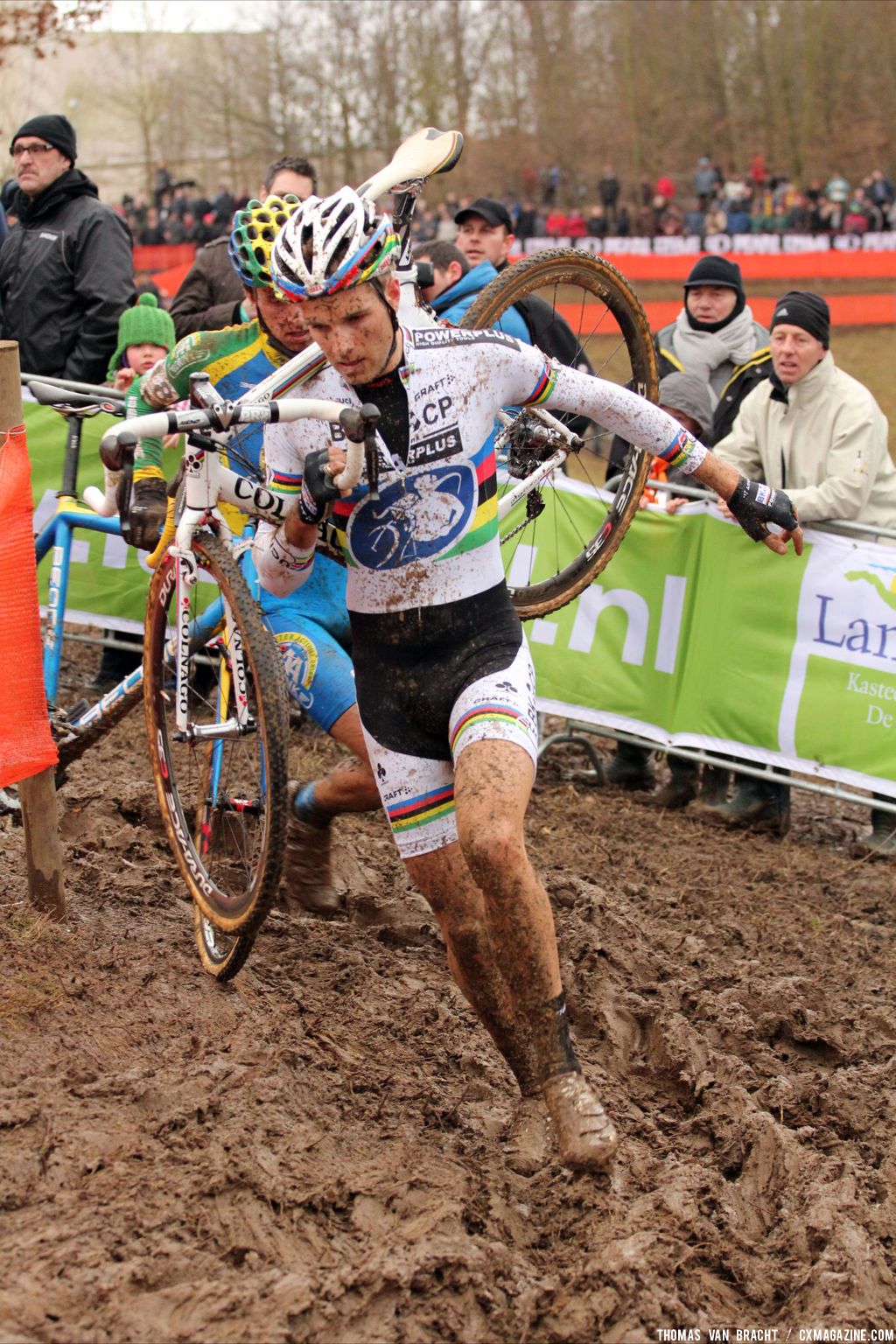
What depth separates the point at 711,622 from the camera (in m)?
7.25

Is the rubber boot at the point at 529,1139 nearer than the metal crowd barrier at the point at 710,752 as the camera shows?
Yes

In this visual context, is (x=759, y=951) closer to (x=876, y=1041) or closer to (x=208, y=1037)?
(x=876, y=1041)

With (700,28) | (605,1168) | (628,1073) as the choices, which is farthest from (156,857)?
(700,28)

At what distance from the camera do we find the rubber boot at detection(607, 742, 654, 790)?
26.1ft

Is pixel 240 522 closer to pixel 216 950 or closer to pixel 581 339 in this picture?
pixel 216 950

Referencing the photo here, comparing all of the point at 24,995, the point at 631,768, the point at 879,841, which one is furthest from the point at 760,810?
the point at 24,995

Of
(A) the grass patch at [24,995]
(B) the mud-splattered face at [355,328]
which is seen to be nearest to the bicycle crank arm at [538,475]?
(B) the mud-splattered face at [355,328]

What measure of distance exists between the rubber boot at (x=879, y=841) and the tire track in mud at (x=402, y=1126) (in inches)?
42.4

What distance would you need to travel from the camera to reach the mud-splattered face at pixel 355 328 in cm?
370

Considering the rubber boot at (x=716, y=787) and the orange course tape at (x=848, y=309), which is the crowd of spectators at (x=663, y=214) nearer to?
the orange course tape at (x=848, y=309)

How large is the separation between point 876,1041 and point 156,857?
9.48 feet

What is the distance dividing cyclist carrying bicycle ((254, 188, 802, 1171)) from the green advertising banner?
296 cm

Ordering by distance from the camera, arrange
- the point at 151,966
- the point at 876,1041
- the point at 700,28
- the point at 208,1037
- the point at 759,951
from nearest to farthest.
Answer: the point at 208,1037, the point at 151,966, the point at 876,1041, the point at 759,951, the point at 700,28

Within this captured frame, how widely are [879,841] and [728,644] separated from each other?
4.17 feet
